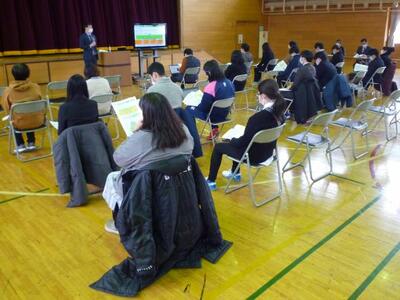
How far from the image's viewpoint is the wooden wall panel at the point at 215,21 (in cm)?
1375

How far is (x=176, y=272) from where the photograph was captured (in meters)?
2.67

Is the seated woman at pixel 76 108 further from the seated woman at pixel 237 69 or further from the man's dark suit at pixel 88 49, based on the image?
the man's dark suit at pixel 88 49

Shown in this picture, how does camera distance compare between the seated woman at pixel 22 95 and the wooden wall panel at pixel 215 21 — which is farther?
the wooden wall panel at pixel 215 21

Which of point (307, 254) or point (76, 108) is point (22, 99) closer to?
point (76, 108)

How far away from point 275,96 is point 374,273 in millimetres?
1674

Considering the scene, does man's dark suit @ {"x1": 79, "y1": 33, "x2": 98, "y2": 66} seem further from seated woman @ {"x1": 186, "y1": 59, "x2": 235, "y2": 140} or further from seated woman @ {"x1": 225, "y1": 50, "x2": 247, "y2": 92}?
seated woman @ {"x1": 186, "y1": 59, "x2": 235, "y2": 140}

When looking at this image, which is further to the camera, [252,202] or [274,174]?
[274,174]

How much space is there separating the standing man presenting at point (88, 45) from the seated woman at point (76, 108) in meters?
6.47

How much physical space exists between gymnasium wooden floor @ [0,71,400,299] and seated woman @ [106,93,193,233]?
85cm

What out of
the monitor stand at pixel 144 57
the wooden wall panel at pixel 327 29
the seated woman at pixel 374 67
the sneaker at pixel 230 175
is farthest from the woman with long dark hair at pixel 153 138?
the wooden wall panel at pixel 327 29

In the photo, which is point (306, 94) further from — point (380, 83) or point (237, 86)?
point (380, 83)

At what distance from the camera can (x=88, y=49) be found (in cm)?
975

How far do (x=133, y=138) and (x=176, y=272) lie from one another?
101 centimetres

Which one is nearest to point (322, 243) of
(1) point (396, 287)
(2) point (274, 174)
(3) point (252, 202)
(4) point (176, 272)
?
(1) point (396, 287)
